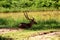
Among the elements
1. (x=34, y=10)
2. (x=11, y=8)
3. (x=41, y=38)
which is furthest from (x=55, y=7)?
(x=41, y=38)

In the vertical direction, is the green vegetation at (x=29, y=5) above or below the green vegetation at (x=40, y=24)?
below

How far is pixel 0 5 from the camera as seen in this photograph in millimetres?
20453

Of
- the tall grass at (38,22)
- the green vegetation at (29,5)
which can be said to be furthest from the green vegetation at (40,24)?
the green vegetation at (29,5)

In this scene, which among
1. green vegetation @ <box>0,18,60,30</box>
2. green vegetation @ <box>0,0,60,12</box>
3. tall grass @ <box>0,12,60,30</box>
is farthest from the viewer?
green vegetation @ <box>0,0,60,12</box>

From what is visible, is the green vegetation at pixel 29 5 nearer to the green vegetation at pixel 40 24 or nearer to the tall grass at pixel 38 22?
the tall grass at pixel 38 22

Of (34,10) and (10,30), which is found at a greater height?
(10,30)

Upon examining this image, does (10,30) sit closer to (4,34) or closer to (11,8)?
(4,34)

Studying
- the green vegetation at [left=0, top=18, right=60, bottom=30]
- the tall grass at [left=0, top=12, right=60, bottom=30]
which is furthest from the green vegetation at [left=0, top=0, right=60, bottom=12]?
the green vegetation at [left=0, top=18, right=60, bottom=30]

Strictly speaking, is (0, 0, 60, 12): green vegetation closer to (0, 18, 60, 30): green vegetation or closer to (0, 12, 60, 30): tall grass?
(0, 12, 60, 30): tall grass

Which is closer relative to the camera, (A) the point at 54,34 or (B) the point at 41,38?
(B) the point at 41,38

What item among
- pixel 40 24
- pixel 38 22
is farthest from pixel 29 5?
pixel 40 24

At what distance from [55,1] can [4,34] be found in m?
11.9

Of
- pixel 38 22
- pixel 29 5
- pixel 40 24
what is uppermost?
pixel 40 24

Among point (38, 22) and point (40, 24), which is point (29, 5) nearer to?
point (38, 22)
